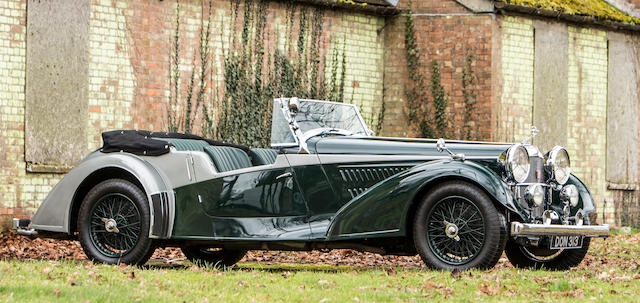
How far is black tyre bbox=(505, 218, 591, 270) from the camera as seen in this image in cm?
763

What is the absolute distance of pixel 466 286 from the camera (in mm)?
5891

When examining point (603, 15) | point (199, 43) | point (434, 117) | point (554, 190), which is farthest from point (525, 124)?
point (554, 190)

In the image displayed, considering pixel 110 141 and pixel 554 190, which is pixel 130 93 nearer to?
pixel 110 141

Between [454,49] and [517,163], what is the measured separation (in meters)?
8.11

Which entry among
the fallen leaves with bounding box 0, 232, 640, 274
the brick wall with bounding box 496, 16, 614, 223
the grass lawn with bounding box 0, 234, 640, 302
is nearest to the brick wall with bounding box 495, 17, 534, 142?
the brick wall with bounding box 496, 16, 614, 223

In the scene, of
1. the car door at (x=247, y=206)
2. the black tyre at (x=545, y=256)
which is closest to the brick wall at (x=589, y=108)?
the black tyre at (x=545, y=256)

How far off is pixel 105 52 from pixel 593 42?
888 centimetres

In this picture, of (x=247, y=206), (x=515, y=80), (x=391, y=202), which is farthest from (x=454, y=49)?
(x=391, y=202)

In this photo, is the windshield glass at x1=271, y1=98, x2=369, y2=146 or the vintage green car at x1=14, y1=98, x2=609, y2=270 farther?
the windshield glass at x1=271, y1=98, x2=369, y2=146

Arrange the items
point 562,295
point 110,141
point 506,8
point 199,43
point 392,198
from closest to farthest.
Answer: point 562,295 < point 392,198 < point 110,141 < point 199,43 < point 506,8

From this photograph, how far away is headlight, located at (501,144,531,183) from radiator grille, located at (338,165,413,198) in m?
0.92

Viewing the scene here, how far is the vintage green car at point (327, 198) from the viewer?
22.5 ft

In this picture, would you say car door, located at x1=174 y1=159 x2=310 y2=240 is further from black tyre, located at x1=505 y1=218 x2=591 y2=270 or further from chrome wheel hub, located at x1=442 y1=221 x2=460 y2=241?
black tyre, located at x1=505 y1=218 x2=591 y2=270

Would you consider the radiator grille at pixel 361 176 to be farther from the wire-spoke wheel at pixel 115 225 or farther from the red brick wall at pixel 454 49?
the red brick wall at pixel 454 49
